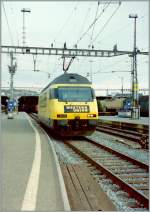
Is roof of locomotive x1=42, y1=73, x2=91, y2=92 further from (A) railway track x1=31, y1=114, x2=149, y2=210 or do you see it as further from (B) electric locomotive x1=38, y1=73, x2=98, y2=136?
(A) railway track x1=31, y1=114, x2=149, y2=210

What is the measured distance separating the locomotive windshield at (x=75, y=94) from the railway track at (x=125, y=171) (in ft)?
11.2

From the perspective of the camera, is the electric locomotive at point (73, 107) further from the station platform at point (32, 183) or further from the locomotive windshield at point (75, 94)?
the station platform at point (32, 183)

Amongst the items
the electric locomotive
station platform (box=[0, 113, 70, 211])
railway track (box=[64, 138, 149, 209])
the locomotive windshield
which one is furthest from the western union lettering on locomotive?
station platform (box=[0, 113, 70, 211])

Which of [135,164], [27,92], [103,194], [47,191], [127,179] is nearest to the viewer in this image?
[47,191]

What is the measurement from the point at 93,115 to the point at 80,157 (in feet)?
17.6

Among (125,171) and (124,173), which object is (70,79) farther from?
(124,173)

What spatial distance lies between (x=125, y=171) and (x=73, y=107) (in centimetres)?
828

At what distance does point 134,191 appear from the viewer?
283 inches

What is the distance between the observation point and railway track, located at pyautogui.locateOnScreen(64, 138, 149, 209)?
7163 mm

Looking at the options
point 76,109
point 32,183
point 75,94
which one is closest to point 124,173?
point 32,183

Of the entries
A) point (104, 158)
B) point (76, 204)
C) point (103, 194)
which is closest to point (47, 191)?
point (76, 204)

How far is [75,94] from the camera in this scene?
60.0 feet

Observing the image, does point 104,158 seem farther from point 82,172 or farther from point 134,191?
point 134,191

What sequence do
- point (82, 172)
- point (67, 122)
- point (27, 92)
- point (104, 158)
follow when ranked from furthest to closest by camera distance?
point (27, 92), point (67, 122), point (104, 158), point (82, 172)
